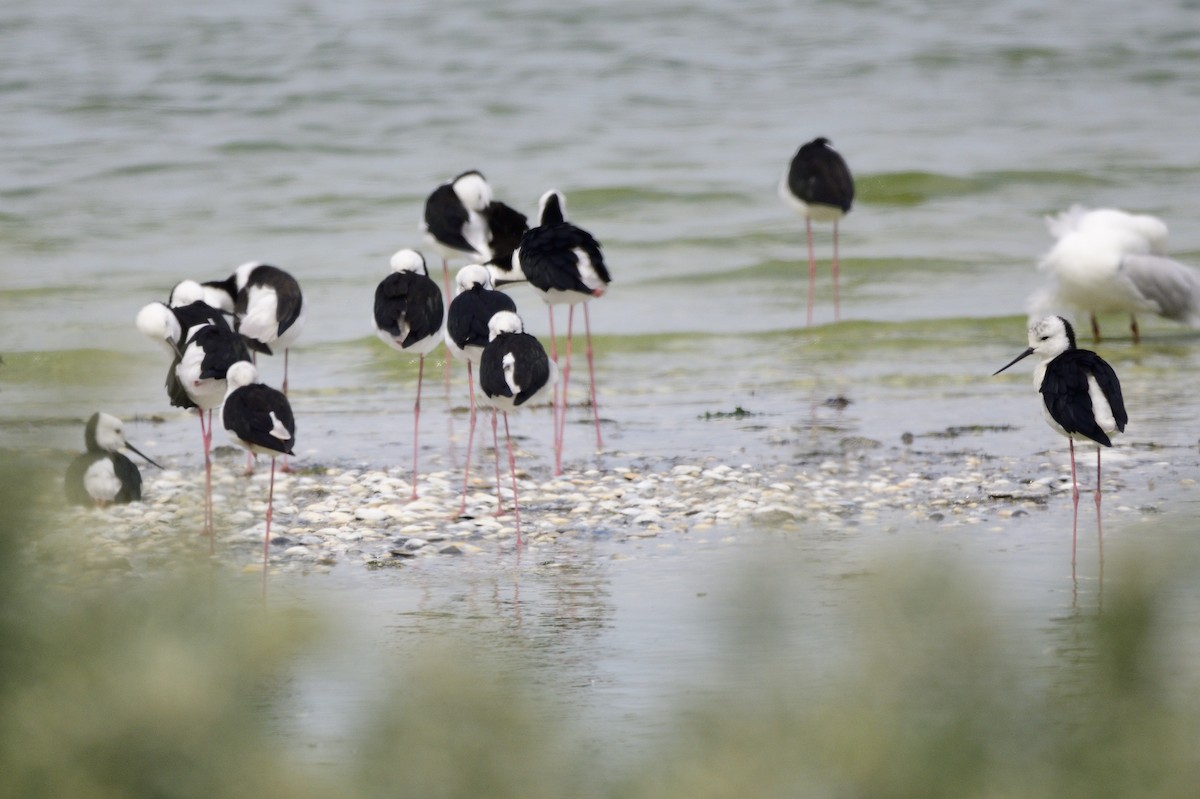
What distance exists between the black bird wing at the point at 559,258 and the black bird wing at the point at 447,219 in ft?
7.27

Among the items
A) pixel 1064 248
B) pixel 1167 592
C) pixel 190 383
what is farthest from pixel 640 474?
pixel 1167 592

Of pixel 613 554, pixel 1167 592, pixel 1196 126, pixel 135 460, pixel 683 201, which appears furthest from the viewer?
pixel 1196 126

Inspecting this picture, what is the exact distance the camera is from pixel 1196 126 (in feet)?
71.4

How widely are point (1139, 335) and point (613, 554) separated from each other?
7.17m

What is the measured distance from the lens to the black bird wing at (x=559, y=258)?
29.6 feet

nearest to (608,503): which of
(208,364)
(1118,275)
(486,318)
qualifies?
(486,318)

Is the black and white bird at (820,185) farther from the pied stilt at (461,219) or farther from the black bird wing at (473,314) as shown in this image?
the black bird wing at (473,314)

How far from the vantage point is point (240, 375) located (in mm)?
7473

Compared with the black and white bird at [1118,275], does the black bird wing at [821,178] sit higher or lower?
higher

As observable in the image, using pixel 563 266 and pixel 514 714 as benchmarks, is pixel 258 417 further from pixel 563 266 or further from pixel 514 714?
pixel 514 714

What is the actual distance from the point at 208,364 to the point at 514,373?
145cm

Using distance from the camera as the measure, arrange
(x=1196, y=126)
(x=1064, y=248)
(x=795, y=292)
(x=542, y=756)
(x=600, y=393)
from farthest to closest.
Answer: (x=1196, y=126) < (x=795, y=292) < (x=1064, y=248) < (x=600, y=393) < (x=542, y=756)

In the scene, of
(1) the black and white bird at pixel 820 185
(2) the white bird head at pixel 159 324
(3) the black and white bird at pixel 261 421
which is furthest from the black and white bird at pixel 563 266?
(1) the black and white bird at pixel 820 185

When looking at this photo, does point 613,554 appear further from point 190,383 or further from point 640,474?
point 190,383
